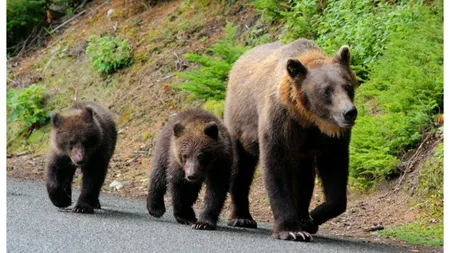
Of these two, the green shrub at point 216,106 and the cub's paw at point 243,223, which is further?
the green shrub at point 216,106

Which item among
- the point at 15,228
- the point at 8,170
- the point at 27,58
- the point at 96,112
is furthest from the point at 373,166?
the point at 27,58

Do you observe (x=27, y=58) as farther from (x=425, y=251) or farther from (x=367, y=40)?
(x=425, y=251)

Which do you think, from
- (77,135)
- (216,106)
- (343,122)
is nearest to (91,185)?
(77,135)

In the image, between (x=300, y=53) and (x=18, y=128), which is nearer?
(x=300, y=53)

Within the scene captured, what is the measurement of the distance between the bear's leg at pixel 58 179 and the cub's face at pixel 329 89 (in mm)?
3475

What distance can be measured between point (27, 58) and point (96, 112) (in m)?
11.4

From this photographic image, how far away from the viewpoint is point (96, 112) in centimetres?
1234

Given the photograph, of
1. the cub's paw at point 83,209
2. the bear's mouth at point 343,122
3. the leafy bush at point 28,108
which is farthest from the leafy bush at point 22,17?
the bear's mouth at point 343,122

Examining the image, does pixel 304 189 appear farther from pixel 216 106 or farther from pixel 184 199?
pixel 216 106

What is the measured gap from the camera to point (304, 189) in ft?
35.8

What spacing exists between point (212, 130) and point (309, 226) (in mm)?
1617

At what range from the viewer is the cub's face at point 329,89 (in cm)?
941

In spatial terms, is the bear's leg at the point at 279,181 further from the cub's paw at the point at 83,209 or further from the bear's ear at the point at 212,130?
the cub's paw at the point at 83,209

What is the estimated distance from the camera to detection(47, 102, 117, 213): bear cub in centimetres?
1135
